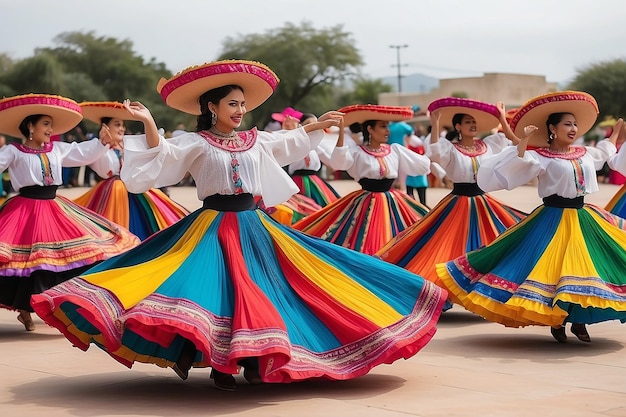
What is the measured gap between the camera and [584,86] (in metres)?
48.8

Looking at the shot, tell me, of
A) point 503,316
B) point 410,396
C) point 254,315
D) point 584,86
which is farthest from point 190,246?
point 584,86

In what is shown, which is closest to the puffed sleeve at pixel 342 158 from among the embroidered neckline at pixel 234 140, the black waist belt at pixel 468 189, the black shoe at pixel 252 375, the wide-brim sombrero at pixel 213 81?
the black waist belt at pixel 468 189

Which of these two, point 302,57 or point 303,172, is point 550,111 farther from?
point 302,57

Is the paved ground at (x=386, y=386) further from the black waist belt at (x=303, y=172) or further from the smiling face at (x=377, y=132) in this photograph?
the black waist belt at (x=303, y=172)

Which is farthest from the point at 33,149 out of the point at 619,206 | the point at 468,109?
the point at 619,206

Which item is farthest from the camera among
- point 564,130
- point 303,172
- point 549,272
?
point 303,172

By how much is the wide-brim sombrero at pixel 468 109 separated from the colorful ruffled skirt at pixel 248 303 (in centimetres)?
386

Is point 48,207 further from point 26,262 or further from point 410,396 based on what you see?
point 410,396

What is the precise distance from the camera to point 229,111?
7000mm

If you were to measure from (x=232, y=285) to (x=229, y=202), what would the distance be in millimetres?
629

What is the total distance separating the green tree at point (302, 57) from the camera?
55562 millimetres

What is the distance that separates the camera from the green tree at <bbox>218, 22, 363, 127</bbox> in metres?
55.6

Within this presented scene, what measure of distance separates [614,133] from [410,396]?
4.08 meters

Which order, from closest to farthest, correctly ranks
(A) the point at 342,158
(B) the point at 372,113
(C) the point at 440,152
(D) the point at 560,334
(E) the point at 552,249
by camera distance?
(E) the point at 552,249
(D) the point at 560,334
(C) the point at 440,152
(A) the point at 342,158
(B) the point at 372,113
